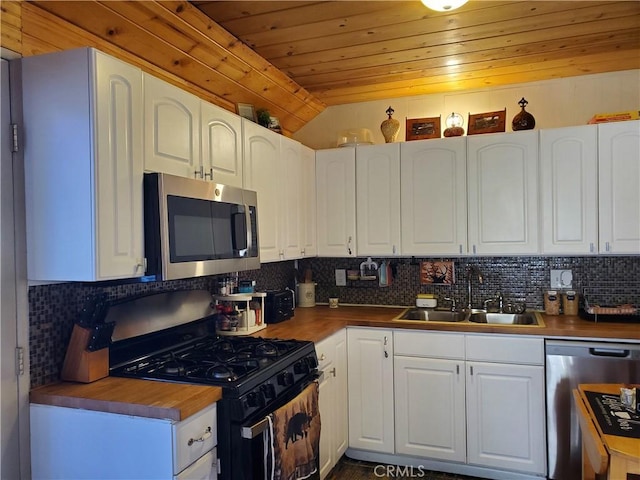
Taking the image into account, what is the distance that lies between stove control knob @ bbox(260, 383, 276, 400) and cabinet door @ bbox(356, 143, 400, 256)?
64.7 inches

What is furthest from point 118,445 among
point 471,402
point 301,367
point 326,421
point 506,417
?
point 506,417

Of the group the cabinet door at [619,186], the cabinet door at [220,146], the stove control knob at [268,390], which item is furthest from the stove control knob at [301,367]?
the cabinet door at [619,186]

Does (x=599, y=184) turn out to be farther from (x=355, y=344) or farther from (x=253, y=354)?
(x=253, y=354)

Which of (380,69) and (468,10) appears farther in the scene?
(380,69)

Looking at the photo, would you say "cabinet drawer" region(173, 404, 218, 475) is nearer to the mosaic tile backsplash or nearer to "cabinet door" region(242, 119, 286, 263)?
the mosaic tile backsplash

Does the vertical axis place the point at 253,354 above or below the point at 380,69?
below

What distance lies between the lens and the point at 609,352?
8.32 feet

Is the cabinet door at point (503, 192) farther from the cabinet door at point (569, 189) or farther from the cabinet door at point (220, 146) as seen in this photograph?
the cabinet door at point (220, 146)

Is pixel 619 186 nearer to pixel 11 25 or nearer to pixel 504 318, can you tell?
pixel 504 318

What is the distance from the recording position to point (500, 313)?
3.23m

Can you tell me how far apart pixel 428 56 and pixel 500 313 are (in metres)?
1.80

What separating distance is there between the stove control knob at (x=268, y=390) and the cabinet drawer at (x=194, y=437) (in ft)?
0.78

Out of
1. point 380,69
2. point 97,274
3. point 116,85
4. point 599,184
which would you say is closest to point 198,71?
point 116,85

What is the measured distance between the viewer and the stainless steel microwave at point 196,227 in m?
1.84
